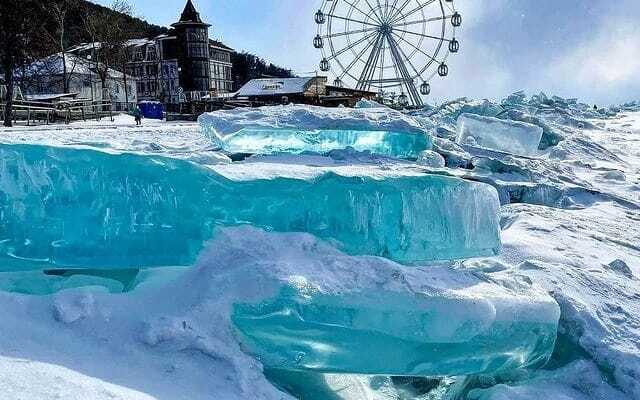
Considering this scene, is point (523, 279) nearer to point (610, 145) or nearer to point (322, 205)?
point (322, 205)

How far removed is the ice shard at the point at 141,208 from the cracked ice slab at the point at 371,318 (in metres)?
0.23

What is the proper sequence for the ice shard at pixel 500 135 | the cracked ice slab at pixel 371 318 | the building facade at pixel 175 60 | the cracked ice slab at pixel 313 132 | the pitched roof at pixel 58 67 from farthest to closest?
the building facade at pixel 175 60, the pitched roof at pixel 58 67, the ice shard at pixel 500 135, the cracked ice slab at pixel 313 132, the cracked ice slab at pixel 371 318

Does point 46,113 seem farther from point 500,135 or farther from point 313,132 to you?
point 313,132

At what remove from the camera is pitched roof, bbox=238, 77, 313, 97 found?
36375 mm

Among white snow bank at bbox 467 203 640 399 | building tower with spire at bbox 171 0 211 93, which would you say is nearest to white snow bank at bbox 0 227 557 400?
white snow bank at bbox 467 203 640 399

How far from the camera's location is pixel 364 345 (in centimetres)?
234

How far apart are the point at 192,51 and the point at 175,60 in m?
1.56

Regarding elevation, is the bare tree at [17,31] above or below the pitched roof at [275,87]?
above

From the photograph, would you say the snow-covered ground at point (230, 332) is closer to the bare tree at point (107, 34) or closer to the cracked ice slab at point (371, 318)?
the cracked ice slab at point (371, 318)

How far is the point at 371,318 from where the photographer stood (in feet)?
7.77

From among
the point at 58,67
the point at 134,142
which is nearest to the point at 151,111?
the point at 58,67

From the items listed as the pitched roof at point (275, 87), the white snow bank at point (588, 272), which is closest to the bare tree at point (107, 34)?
the pitched roof at point (275, 87)

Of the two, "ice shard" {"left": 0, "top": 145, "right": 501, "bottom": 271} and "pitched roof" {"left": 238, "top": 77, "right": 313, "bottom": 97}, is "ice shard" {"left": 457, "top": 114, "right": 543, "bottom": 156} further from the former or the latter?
"pitched roof" {"left": 238, "top": 77, "right": 313, "bottom": 97}

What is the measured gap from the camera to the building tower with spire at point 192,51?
1832 inches
